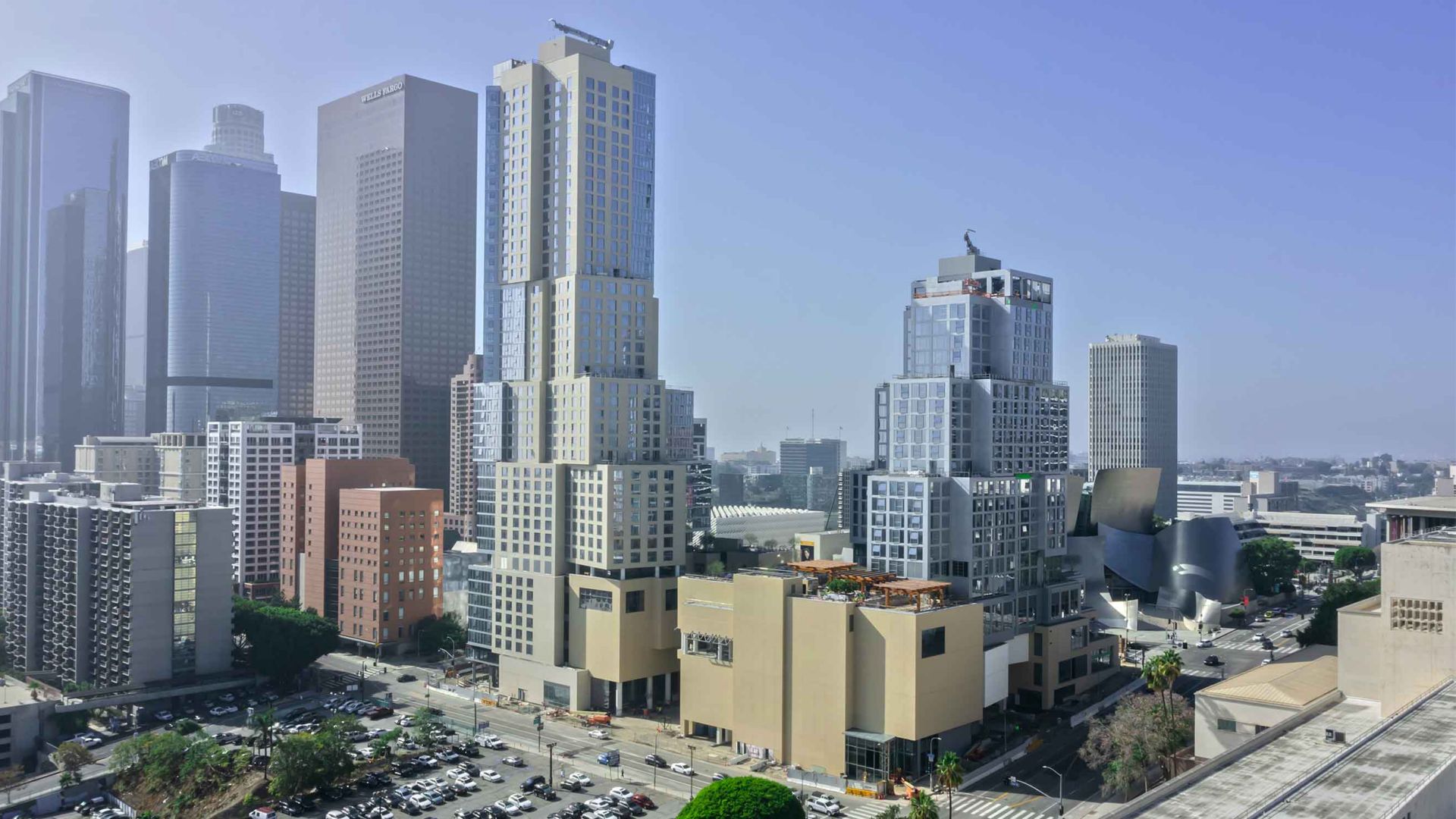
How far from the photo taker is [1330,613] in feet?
436

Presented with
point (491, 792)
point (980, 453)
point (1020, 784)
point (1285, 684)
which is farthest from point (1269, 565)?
point (491, 792)

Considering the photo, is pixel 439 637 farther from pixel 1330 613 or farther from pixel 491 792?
pixel 1330 613

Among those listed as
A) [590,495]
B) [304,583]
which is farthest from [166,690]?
[590,495]

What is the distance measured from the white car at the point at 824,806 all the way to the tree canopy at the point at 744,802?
312 inches

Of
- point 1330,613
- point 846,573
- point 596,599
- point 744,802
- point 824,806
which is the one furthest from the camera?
point 1330,613

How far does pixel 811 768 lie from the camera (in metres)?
96.1

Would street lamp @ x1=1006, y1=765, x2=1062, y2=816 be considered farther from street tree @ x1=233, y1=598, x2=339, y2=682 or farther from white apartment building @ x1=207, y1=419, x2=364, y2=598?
white apartment building @ x1=207, y1=419, x2=364, y2=598

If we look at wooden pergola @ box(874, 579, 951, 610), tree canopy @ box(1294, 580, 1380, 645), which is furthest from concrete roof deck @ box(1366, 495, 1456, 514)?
wooden pergola @ box(874, 579, 951, 610)

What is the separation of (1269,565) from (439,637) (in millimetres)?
139740

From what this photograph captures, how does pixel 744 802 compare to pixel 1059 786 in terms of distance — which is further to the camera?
pixel 1059 786

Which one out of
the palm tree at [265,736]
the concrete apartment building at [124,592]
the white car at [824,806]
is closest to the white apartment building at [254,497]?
the concrete apartment building at [124,592]

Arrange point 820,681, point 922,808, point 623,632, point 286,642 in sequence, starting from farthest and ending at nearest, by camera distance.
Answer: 1. point 286,642
2. point 623,632
3. point 820,681
4. point 922,808

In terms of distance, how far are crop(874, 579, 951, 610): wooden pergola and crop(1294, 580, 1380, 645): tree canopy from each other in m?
55.8

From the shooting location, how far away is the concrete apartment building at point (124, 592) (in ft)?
436
